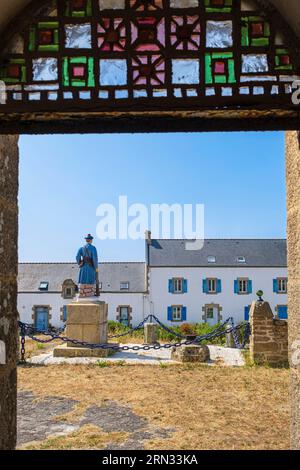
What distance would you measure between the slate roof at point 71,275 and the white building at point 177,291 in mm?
63

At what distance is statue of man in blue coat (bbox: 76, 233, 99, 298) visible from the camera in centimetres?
1264

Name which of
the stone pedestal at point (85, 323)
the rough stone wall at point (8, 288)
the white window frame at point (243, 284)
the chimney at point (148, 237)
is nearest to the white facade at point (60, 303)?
the chimney at point (148, 237)

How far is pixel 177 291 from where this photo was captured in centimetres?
2662

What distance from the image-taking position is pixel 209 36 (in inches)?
103

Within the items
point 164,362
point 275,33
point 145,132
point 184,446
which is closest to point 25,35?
point 145,132

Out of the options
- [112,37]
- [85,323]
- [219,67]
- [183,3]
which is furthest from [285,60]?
[85,323]

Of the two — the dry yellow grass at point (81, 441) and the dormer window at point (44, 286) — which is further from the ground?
the dormer window at point (44, 286)

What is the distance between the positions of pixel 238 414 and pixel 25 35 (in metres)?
5.55

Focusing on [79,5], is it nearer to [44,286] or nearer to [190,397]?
[190,397]

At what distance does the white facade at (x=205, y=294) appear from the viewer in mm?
26500

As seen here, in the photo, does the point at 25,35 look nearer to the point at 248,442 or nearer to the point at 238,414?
the point at 248,442

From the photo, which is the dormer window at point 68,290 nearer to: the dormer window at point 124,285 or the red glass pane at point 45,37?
the dormer window at point 124,285

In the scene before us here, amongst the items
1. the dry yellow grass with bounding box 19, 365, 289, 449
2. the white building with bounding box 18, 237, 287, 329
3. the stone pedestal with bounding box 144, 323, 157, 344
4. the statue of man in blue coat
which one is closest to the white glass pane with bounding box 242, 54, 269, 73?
the dry yellow grass with bounding box 19, 365, 289, 449

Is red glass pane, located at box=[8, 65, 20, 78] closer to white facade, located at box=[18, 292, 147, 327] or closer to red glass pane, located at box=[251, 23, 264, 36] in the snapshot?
red glass pane, located at box=[251, 23, 264, 36]
